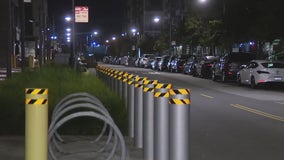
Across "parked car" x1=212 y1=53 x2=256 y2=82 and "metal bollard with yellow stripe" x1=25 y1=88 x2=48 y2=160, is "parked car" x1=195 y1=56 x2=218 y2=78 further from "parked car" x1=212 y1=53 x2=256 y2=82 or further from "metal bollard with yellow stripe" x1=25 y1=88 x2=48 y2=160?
"metal bollard with yellow stripe" x1=25 y1=88 x2=48 y2=160

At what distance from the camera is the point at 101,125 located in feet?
38.6

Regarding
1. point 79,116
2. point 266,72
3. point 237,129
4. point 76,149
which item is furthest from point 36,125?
point 266,72

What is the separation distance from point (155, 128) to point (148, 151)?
2.33ft

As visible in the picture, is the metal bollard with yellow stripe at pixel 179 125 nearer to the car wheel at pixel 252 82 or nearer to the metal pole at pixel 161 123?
the metal pole at pixel 161 123

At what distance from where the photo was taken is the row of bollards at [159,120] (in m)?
7.10

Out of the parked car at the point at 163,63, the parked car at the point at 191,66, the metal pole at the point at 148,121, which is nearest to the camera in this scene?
the metal pole at the point at 148,121

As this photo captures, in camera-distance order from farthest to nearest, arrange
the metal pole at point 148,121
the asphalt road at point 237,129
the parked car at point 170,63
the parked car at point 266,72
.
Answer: the parked car at point 170,63 → the parked car at point 266,72 → the asphalt road at point 237,129 → the metal pole at point 148,121

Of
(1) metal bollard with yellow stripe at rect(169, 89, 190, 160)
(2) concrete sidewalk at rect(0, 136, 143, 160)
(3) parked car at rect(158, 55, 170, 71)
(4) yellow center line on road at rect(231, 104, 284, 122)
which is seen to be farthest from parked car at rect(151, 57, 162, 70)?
(1) metal bollard with yellow stripe at rect(169, 89, 190, 160)

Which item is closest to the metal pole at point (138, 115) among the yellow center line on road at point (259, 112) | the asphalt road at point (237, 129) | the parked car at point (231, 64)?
the asphalt road at point (237, 129)

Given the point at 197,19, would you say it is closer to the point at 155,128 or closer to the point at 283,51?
the point at 283,51

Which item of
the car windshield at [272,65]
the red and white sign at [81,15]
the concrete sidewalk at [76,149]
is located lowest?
the concrete sidewalk at [76,149]

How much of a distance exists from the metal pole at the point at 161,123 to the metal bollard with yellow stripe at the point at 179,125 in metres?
0.97

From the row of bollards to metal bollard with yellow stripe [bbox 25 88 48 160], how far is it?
1666 millimetres

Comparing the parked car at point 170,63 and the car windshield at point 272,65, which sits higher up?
the car windshield at point 272,65
